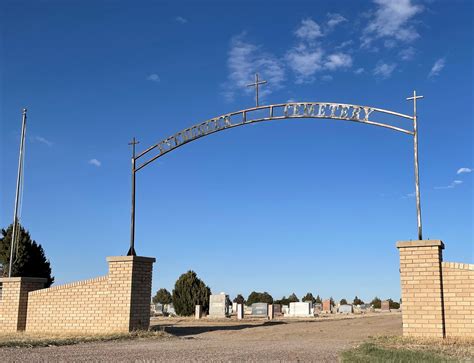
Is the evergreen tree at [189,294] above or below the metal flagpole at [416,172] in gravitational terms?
below

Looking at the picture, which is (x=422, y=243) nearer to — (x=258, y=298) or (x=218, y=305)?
(x=218, y=305)

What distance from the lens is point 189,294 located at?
41406 millimetres

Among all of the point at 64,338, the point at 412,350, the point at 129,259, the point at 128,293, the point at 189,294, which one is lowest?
the point at 64,338

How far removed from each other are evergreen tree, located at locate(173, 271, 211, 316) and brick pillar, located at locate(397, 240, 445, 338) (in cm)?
2867

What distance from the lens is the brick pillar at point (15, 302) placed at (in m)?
18.7

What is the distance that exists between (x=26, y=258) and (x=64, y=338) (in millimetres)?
18667

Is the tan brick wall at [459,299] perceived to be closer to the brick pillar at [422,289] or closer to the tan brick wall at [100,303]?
the brick pillar at [422,289]

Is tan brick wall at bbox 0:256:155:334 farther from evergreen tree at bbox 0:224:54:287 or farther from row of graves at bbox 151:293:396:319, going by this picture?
row of graves at bbox 151:293:396:319

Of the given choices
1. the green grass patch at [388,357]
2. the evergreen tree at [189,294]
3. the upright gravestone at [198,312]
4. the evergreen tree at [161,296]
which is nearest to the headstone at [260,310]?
the evergreen tree at [189,294]

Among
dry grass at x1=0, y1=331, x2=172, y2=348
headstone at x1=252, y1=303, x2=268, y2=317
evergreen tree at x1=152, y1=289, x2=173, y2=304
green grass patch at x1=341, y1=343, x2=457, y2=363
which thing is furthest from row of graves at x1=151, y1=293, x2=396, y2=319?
evergreen tree at x1=152, y1=289, x2=173, y2=304

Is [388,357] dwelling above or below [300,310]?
above

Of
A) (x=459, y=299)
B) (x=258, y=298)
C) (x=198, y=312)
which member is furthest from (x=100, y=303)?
(x=258, y=298)


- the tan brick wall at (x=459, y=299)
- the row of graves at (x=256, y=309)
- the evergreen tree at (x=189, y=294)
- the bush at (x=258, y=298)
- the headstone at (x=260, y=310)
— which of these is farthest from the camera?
the bush at (x=258, y=298)

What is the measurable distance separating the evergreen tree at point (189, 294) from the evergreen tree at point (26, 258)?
10.7 metres
